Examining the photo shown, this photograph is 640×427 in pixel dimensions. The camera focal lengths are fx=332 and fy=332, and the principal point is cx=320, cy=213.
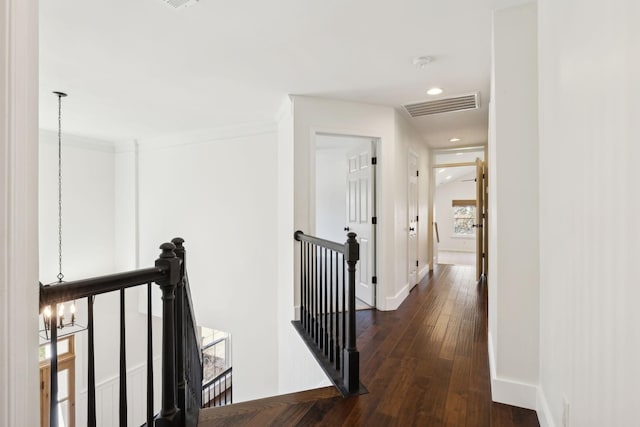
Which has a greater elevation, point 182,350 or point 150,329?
point 150,329

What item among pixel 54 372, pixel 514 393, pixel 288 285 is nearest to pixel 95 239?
pixel 288 285

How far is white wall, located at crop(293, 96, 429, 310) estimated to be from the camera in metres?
3.48

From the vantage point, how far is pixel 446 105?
3.75 meters

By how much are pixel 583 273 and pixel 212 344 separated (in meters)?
7.20

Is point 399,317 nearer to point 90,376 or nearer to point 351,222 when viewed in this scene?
point 351,222

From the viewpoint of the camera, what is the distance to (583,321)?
1.08m

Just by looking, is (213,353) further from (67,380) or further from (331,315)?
(331,315)

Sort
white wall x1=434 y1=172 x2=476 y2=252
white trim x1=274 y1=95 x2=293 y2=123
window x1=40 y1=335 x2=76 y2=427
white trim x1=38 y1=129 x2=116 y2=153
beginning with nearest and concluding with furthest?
white trim x1=274 y1=95 x2=293 y2=123 → white trim x1=38 y1=129 x2=116 y2=153 → window x1=40 y1=335 x2=76 y2=427 → white wall x1=434 y1=172 x2=476 y2=252

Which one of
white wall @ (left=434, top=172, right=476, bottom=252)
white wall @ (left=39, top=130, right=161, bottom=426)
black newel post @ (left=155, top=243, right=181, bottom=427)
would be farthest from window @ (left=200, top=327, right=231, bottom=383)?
white wall @ (left=434, top=172, right=476, bottom=252)

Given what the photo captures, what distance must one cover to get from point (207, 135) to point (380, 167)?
2831mm

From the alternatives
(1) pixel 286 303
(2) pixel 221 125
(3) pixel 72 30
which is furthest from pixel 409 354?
(2) pixel 221 125

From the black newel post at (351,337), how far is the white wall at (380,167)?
1349 mm

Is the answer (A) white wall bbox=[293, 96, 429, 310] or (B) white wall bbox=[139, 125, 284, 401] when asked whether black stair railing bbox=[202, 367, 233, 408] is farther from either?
(A) white wall bbox=[293, 96, 429, 310]

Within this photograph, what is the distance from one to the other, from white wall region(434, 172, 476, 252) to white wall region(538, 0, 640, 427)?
9.44m
